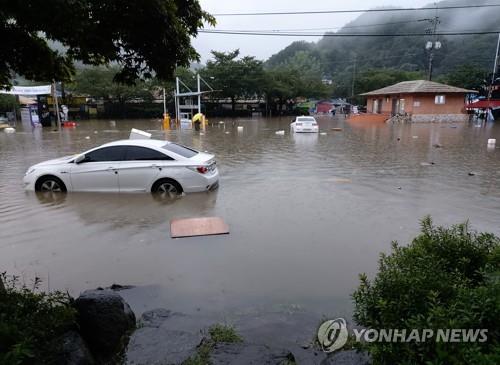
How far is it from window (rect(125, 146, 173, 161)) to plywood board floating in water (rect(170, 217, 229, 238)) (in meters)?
2.29

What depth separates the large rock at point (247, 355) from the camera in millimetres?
3441

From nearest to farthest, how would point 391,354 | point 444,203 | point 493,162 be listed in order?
1. point 391,354
2. point 444,203
3. point 493,162

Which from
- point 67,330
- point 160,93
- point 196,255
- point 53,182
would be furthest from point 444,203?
point 160,93

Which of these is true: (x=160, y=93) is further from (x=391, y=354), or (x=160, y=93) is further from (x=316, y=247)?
(x=391, y=354)

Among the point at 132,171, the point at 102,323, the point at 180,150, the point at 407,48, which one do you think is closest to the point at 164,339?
the point at 102,323

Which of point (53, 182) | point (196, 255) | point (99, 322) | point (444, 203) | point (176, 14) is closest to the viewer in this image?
point (99, 322)

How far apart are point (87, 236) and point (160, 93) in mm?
52804

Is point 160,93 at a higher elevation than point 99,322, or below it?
higher

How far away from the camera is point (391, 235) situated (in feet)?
23.7

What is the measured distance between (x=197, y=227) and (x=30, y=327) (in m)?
4.69

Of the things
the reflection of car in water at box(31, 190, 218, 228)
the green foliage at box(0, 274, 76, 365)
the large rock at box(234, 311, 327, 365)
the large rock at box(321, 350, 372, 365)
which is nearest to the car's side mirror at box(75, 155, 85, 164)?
the reflection of car in water at box(31, 190, 218, 228)

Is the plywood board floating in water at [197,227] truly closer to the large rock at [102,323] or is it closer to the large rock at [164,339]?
the large rock at [164,339]

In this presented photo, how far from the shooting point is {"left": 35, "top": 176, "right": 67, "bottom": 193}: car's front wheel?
10.1 meters

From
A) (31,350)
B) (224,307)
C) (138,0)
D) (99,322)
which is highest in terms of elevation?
(138,0)
